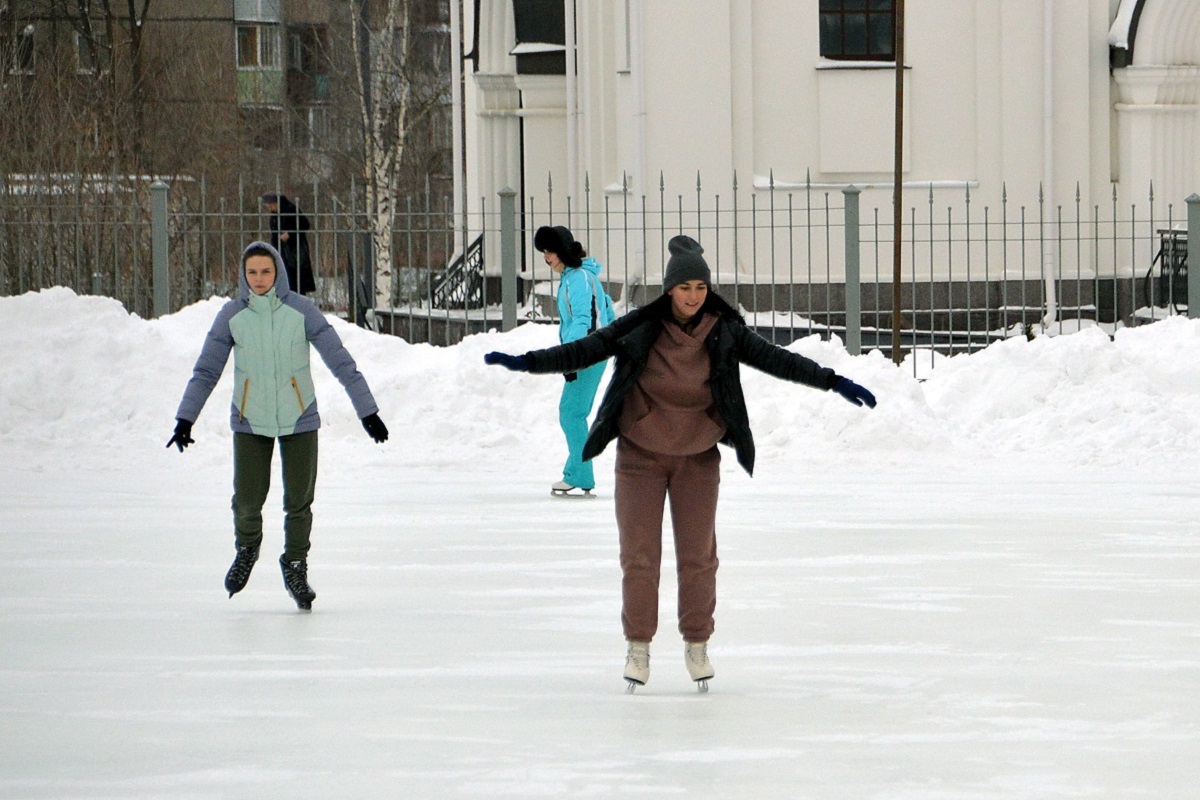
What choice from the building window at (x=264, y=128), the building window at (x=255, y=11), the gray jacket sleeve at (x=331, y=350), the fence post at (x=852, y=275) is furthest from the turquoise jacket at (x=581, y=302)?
the building window at (x=255, y=11)

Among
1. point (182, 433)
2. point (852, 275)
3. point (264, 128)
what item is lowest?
point (182, 433)

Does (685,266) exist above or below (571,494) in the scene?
above

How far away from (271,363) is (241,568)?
0.87 meters

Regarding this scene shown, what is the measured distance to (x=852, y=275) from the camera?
1575 cm

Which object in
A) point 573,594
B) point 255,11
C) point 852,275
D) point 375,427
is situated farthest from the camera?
point 255,11

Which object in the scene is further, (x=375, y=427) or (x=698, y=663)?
(x=375, y=427)

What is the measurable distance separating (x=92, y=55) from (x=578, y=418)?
27841 millimetres

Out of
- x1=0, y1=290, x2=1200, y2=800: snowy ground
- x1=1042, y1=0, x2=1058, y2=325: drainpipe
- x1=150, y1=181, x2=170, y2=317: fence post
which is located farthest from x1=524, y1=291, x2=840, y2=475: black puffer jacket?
x1=1042, y1=0, x2=1058, y2=325: drainpipe

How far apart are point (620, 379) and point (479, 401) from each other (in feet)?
25.4

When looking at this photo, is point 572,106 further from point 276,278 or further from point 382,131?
point 276,278

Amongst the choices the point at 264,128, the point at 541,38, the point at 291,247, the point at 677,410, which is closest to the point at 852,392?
the point at 677,410

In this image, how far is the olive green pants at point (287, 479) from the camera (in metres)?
8.25

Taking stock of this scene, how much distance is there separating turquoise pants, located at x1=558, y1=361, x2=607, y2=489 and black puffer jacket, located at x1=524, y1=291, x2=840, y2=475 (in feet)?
16.3

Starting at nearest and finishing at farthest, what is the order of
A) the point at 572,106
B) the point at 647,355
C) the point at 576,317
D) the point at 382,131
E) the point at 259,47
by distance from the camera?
the point at 647,355 → the point at 576,317 → the point at 572,106 → the point at 382,131 → the point at 259,47
